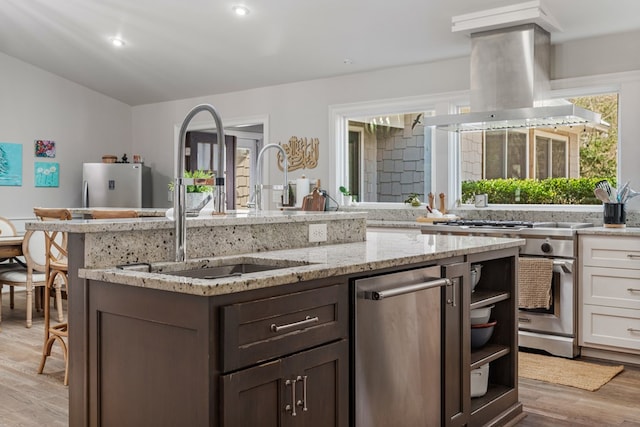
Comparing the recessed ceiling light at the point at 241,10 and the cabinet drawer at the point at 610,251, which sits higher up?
the recessed ceiling light at the point at 241,10

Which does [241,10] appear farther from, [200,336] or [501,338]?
[200,336]

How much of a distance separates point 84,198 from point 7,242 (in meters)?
2.33

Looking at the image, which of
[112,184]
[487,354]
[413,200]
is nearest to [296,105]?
[413,200]

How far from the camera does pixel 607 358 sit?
432 centimetres

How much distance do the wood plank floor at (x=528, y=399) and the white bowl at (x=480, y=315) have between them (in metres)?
0.56

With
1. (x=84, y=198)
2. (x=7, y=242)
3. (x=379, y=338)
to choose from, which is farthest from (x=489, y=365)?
(x=84, y=198)

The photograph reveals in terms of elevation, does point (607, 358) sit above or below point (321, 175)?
below

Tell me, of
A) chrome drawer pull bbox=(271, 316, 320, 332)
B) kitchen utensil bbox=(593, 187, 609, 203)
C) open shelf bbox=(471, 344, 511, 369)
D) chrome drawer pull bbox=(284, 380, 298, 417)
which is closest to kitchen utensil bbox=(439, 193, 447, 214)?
kitchen utensil bbox=(593, 187, 609, 203)

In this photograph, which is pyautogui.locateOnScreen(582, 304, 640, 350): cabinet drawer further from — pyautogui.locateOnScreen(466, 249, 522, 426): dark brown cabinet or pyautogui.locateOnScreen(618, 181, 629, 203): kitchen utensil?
pyautogui.locateOnScreen(466, 249, 522, 426): dark brown cabinet

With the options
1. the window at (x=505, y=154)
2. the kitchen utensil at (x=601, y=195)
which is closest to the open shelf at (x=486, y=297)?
Answer: the kitchen utensil at (x=601, y=195)

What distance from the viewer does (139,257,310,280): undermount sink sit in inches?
89.5

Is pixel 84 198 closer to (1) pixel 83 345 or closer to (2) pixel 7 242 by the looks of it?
(2) pixel 7 242

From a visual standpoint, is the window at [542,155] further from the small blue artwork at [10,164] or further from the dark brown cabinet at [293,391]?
the small blue artwork at [10,164]

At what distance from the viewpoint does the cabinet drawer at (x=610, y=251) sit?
4125 mm
